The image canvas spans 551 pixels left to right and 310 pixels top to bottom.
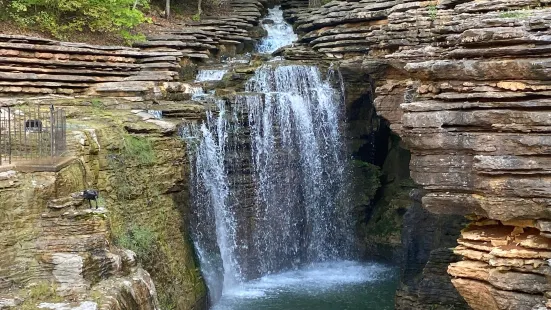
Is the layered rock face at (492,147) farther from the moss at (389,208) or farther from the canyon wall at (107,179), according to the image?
the moss at (389,208)

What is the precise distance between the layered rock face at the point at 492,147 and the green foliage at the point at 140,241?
16.7 ft

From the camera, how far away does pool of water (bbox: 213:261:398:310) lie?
550 inches

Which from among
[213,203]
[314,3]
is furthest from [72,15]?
[314,3]

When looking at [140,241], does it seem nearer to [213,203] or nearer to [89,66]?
[213,203]

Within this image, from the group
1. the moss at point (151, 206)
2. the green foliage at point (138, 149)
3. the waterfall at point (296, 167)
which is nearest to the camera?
the moss at point (151, 206)

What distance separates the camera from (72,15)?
1842cm

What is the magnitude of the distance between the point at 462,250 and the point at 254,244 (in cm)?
715

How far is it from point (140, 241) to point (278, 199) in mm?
5647

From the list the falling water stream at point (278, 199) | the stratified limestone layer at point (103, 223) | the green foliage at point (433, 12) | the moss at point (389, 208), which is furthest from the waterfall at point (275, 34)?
the stratified limestone layer at point (103, 223)

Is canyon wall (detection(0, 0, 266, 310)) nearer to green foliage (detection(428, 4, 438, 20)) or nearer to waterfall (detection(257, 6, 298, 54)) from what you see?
waterfall (detection(257, 6, 298, 54))

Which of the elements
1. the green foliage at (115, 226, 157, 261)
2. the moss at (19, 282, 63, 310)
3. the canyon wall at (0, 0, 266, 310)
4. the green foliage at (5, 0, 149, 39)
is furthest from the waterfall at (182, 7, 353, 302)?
the moss at (19, 282, 63, 310)

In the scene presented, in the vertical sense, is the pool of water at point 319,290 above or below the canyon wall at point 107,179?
below

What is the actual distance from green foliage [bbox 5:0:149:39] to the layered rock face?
1107 cm

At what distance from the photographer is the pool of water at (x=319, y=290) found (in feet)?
45.8
